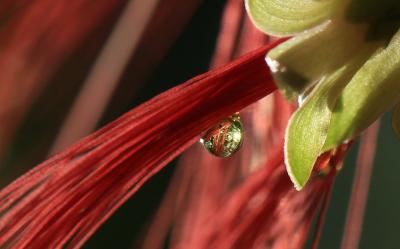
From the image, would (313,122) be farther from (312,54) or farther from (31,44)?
(31,44)

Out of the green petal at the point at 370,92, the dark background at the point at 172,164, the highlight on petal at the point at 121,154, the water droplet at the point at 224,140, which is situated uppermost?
the dark background at the point at 172,164

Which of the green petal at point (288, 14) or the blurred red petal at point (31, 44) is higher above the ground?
the blurred red petal at point (31, 44)

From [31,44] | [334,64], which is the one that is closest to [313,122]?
[334,64]

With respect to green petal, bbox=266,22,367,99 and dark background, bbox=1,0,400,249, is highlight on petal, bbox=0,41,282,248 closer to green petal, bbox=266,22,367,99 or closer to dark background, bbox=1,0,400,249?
green petal, bbox=266,22,367,99

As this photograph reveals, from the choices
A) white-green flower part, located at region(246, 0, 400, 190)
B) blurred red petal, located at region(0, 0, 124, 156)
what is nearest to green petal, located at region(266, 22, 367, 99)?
white-green flower part, located at region(246, 0, 400, 190)

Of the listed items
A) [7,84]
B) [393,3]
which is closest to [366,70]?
[393,3]

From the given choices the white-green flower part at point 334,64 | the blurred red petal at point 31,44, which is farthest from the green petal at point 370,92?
the blurred red petal at point 31,44

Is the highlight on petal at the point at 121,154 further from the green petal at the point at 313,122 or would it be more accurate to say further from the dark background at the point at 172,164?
the dark background at the point at 172,164
